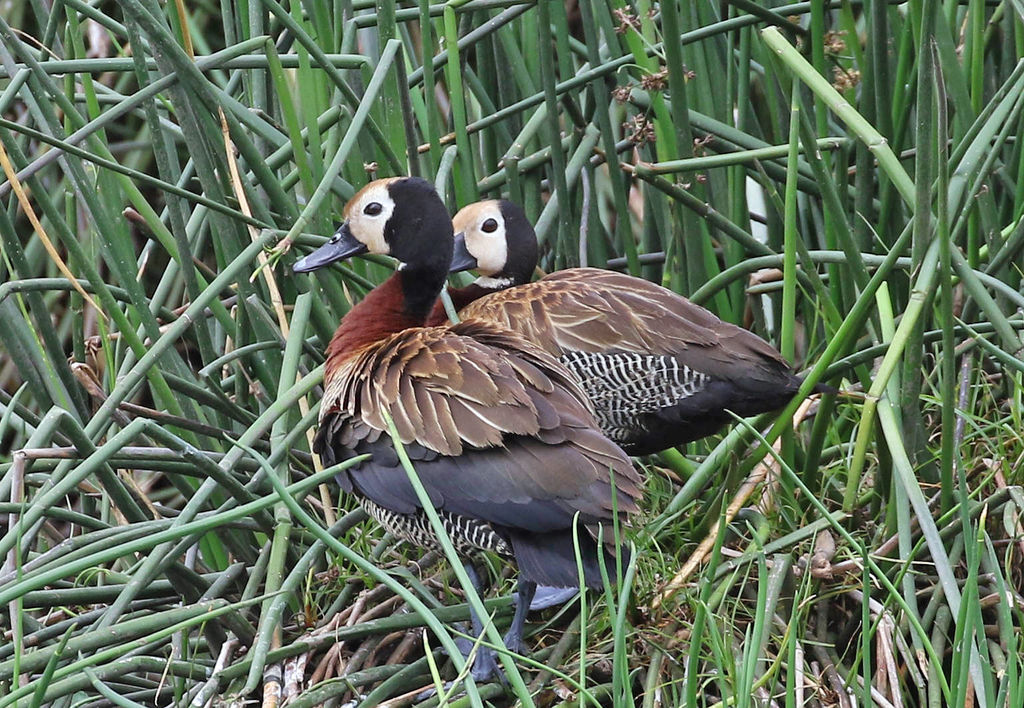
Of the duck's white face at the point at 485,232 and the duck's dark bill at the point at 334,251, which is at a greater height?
the duck's dark bill at the point at 334,251

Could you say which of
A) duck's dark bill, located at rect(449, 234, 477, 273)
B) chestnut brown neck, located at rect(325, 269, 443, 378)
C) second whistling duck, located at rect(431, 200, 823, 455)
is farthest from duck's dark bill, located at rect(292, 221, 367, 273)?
duck's dark bill, located at rect(449, 234, 477, 273)

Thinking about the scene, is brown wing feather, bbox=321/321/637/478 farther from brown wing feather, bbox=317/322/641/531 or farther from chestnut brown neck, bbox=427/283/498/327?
chestnut brown neck, bbox=427/283/498/327

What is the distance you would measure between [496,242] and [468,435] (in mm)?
995

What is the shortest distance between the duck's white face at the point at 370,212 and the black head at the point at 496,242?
1.17 feet

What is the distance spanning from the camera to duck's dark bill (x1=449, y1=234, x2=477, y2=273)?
128 inches

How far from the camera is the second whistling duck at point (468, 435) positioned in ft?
7.16

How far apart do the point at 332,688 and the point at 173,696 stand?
1.02ft

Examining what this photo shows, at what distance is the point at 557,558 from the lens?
86.4 inches

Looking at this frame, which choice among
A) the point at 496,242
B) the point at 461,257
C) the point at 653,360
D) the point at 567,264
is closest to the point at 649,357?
the point at 653,360

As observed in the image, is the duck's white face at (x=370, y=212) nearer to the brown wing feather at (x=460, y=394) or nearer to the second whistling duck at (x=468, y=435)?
the second whistling duck at (x=468, y=435)

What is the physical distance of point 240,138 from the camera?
2.41m

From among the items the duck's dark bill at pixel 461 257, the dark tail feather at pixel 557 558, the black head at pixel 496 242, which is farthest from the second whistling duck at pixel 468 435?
the duck's dark bill at pixel 461 257

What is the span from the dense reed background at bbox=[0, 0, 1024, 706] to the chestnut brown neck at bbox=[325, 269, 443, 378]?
0.11 meters

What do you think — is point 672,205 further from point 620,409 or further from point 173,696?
point 173,696
